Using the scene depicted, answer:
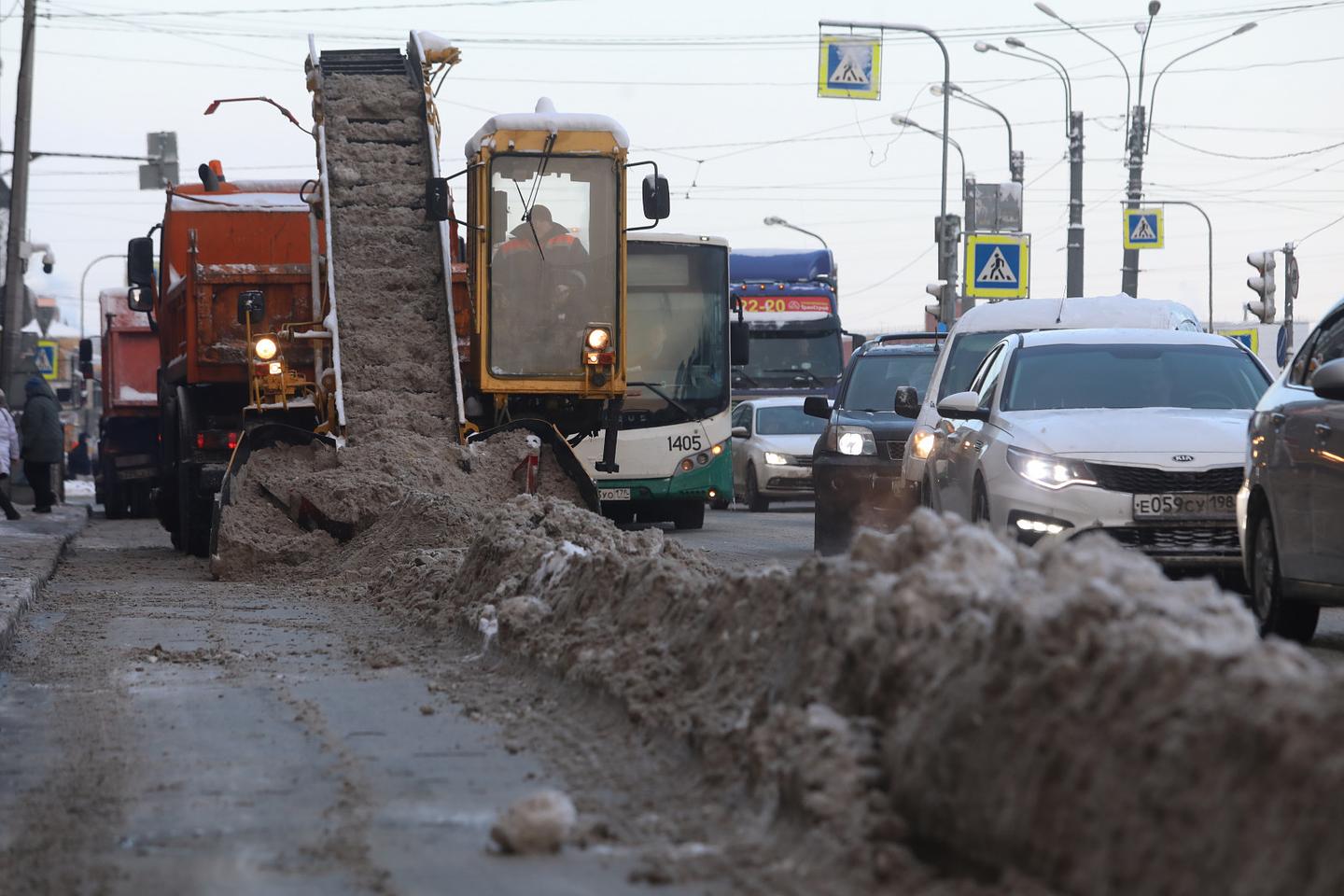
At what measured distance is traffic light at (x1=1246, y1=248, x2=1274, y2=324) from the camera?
2438 centimetres

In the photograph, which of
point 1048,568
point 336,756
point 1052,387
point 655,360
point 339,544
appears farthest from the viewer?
point 655,360

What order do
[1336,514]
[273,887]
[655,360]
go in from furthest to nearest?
1. [655,360]
2. [1336,514]
3. [273,887]

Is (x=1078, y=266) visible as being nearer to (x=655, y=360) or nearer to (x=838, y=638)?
(x=655, y=360)

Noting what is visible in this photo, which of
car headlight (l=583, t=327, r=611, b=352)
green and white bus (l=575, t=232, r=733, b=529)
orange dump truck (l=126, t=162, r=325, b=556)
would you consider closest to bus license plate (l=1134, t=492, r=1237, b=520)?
car headlight (l=583, t=327, r=611, b=352)

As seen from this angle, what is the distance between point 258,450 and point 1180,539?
7458 mm

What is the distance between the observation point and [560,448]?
15.4m

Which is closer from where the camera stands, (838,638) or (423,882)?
(423,882)

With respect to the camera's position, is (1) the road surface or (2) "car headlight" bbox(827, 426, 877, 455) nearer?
(1) the road surface

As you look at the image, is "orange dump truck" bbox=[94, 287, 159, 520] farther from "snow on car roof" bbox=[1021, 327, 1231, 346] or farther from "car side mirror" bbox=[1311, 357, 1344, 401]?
"car side mirror" bbox=[1311, 357, 1344, 401]

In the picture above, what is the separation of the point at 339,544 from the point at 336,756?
809 cm

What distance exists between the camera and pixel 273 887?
178 inches

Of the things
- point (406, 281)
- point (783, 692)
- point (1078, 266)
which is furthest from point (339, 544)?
point (1078, 266)

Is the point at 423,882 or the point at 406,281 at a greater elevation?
the point at 406,281

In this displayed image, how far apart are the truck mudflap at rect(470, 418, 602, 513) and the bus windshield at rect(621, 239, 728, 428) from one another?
5.22 metres
